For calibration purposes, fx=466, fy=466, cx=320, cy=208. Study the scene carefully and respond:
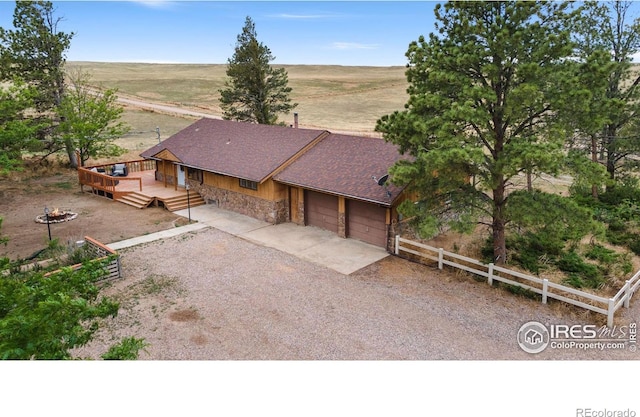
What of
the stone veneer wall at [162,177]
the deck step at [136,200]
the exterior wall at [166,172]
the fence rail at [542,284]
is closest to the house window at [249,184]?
the deck step at [136,200]

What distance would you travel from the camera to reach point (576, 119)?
41.5 feet

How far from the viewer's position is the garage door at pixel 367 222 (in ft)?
57.6

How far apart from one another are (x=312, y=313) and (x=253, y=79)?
27322 millimetres

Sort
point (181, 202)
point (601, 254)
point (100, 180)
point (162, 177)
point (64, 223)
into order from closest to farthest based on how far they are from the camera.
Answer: point (601, 254), point (64, 223), point (181, 202), point (100, 180), point (162, 177)

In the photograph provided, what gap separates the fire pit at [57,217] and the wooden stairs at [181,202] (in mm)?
4220

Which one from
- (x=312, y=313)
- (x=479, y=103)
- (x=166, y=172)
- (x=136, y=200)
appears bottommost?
(x=312, y=313)

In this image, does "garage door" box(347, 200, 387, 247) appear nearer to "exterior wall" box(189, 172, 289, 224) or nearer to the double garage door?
the double garage door

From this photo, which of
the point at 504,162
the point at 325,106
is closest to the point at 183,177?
the point at 504,162

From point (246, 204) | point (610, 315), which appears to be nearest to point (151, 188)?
point (246, 204)

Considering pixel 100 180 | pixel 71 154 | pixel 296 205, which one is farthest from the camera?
pixel 71 154

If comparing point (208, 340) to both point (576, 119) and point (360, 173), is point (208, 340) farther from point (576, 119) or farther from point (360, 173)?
point (576, 119)

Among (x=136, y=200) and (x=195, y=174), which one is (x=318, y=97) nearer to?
(x=195, y=174)

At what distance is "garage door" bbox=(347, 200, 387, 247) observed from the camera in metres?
17.5

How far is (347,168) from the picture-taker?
62.7 feet
